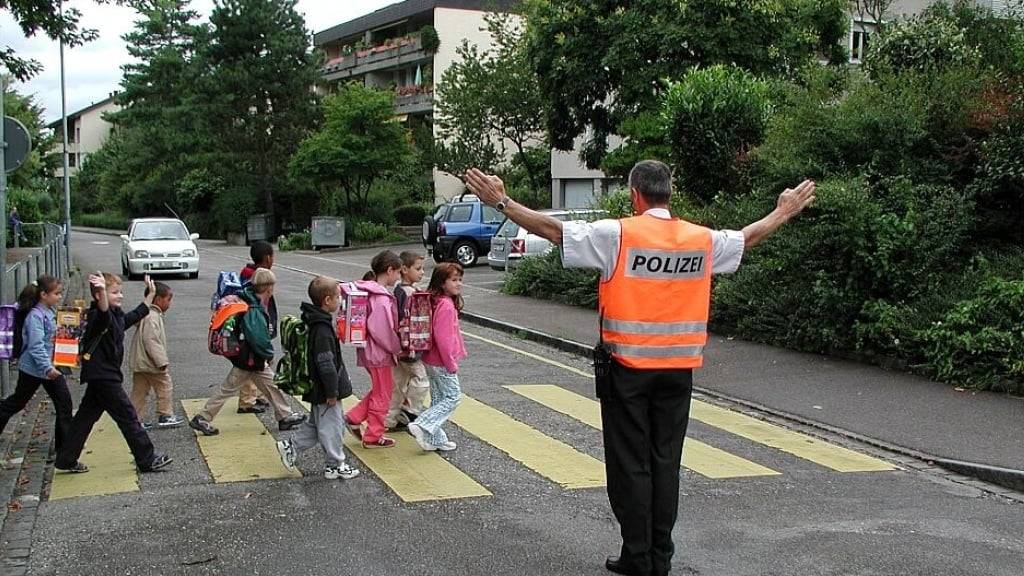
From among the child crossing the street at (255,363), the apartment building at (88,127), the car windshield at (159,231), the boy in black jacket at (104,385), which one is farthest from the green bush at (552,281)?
the apartment building at (88,127)

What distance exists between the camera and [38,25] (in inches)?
537

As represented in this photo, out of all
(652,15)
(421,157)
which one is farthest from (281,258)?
(652,15)

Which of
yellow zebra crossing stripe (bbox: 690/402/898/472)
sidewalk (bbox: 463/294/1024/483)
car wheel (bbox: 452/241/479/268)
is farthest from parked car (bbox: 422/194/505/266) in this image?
yellow zebra crossing stripe (bbox: 690/402/898/472)

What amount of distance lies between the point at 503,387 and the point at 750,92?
330 inches

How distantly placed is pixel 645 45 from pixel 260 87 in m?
28.4

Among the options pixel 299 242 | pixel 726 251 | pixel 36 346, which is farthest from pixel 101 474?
pixel 299 242

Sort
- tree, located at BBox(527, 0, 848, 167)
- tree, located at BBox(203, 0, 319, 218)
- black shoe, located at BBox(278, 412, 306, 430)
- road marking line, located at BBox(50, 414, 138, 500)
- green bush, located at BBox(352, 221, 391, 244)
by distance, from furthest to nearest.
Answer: tree, located at BBox(203, 0, 319, 218) → green bush, located at BBox(352, 221, 391, 244) → tree, located at BBox(527, 0, 848, 167) → black shoe, located at BBox(278, 412, 306, 430) → road marking line, located at BBox(50, 414, 138, 500)

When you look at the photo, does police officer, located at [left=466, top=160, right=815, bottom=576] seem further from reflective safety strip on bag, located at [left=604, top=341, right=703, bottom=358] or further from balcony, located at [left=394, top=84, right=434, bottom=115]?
balcony, located at [left=394, top=84, right=434, bottom=115]

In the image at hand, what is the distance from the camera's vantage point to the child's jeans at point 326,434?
698 cm

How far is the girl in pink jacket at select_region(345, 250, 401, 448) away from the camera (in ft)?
25.4

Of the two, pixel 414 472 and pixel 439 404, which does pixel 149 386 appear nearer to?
pixel 439 404

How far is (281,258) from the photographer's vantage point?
3622 centimetres

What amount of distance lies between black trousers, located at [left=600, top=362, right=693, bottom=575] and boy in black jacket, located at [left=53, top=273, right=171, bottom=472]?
12.2 ft

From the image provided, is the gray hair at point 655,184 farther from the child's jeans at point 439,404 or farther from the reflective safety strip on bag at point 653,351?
the child's jeans at point 439,404
